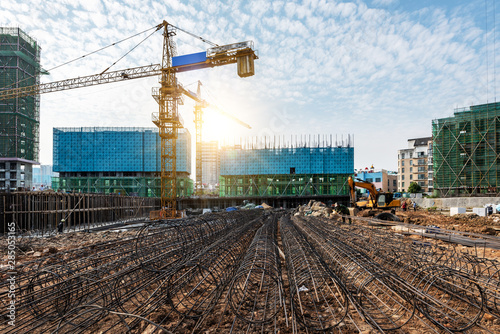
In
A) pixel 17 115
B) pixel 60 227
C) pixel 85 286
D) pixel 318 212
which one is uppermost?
pixel 17 115

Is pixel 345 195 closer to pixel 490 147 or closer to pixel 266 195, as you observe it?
pixel 266 195

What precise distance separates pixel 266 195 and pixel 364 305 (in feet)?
190

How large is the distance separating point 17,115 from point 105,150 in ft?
62.3

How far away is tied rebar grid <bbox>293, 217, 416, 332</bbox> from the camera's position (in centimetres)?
540

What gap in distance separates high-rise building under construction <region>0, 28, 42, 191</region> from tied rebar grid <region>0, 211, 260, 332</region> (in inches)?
2722

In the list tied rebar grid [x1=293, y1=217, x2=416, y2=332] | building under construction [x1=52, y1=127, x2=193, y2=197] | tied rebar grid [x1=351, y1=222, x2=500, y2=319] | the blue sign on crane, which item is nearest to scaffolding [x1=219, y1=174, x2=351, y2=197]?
building under construction [x1=52, y1=127, x2=193, y2=197]

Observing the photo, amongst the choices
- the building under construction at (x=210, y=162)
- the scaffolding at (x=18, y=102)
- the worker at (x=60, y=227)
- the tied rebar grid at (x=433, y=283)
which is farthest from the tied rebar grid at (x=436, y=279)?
the building under construction at (x=210, y=162)

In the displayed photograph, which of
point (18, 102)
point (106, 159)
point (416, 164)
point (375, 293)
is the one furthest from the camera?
point (416, 164)

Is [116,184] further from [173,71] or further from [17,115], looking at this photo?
[173,71]

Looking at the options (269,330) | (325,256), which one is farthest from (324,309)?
(325,256)

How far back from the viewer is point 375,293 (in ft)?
23.1

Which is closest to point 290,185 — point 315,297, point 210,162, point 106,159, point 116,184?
point 116,184

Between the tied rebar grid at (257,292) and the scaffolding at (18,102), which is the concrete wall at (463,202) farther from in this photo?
the scaffolding at (18,102)

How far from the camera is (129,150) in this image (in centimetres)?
7138
